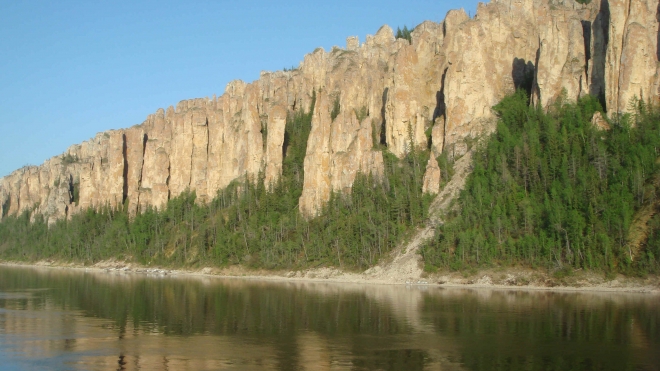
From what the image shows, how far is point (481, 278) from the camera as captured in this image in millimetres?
88812

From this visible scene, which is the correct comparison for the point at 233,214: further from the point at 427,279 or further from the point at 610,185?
the point at 610,185

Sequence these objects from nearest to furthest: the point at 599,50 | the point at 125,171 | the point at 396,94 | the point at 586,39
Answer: the point at 599,50 → the point at 586,39 → the point at 396,94 → the point at 125,171

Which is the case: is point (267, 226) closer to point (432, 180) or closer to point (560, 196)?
point (432, 180)

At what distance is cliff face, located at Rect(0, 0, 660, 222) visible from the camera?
362 ft

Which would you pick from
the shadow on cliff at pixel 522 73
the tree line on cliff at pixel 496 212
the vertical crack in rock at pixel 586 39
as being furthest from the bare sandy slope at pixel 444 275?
the vertical crack in rock at pixel 586 39

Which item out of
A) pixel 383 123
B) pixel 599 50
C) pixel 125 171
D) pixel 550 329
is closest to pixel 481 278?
pixel 550 329

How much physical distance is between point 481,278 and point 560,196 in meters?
15.9

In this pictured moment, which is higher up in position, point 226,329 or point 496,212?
point 496,212

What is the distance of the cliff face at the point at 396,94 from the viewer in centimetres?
11044

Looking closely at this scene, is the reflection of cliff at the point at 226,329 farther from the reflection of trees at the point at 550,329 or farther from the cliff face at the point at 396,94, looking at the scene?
the cliff face at the point at 396,94

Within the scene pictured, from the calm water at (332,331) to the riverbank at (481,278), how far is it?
4700 mm

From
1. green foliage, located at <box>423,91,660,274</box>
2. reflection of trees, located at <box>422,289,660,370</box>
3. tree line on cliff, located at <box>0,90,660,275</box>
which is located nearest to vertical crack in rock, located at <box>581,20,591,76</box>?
tree line on cliff, located at <box>0,90,660,275</box>

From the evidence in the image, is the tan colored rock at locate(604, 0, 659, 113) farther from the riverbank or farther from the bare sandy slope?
the riverbank

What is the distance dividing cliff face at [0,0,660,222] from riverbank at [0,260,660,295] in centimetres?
1903
